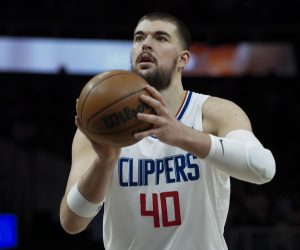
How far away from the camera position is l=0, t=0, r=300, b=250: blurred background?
10844 mm

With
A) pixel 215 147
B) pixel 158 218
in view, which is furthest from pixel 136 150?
pixel 215 147

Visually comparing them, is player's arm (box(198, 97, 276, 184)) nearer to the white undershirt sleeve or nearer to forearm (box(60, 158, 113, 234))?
the white undershirt sleeve

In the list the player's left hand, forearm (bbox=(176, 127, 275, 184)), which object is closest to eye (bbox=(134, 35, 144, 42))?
forearm (bbox=(176, 127, 275, 184))

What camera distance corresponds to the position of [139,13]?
11805 millimetres

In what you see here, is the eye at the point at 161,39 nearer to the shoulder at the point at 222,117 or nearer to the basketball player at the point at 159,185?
the basketball player at the point at 159,185

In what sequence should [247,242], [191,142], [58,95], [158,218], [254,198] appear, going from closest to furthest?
[191,142] < [158,218] < [247,242] < [254,198] < [58,95]

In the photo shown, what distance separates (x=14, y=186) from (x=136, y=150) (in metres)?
6.17

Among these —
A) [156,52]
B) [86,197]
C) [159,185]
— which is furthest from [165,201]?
[156,52]

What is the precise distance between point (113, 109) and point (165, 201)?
845 mm

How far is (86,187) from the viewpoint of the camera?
10.5ft

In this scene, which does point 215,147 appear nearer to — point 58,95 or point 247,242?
point 247,242

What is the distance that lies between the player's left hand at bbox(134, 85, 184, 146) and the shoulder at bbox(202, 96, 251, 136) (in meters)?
0.67

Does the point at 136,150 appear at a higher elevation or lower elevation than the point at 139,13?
lower

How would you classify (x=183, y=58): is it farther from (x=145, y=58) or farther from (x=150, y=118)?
(x=150, y=118)
